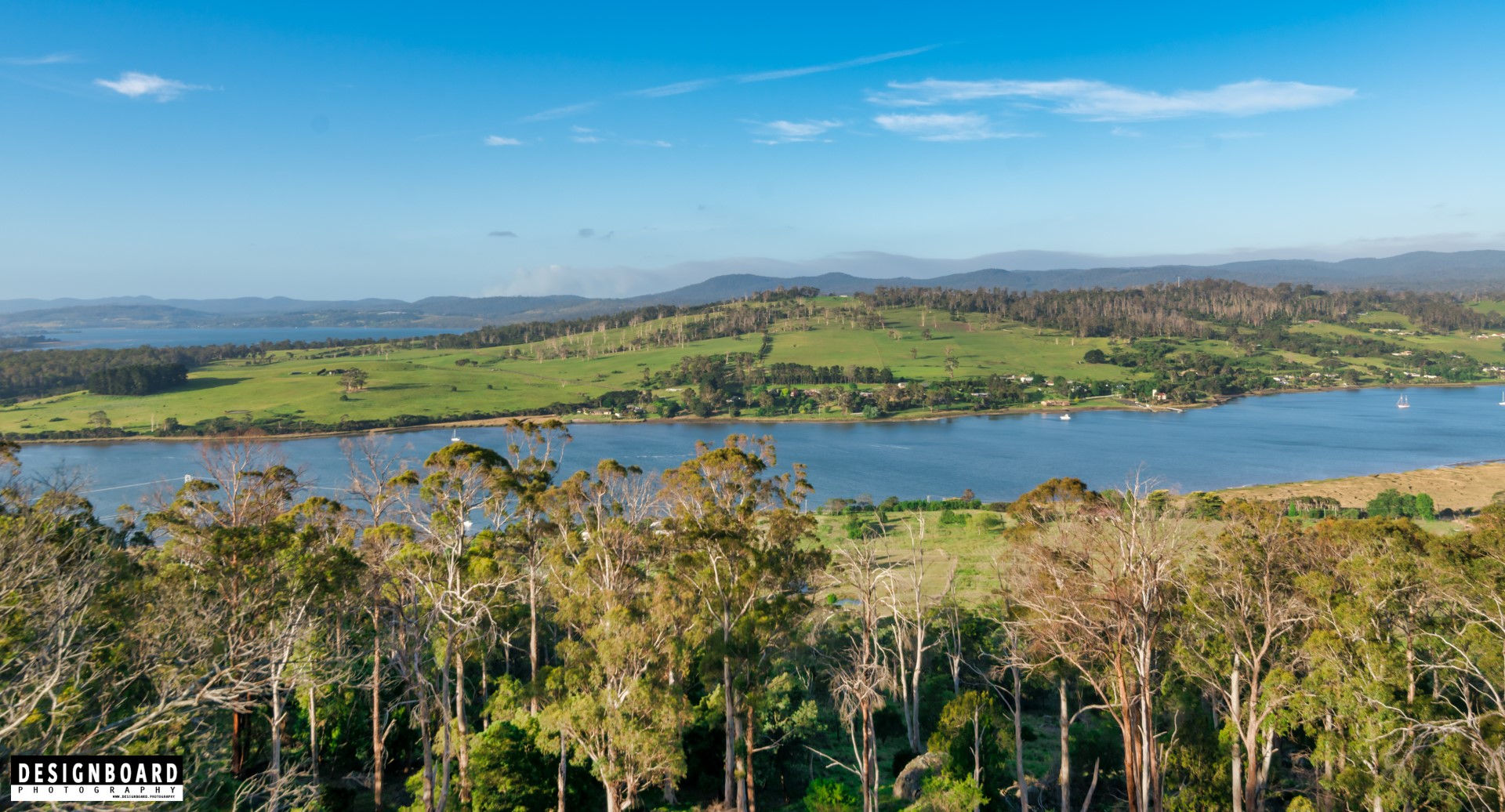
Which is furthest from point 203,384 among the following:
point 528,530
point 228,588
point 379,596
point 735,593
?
point 735,593

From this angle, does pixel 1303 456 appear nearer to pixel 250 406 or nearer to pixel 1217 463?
pixel 1217 463

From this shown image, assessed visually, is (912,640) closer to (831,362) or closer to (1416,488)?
(1416,488)

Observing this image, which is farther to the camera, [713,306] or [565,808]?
[713,306]

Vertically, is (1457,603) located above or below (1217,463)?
above

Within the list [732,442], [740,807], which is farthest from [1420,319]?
[740,807]

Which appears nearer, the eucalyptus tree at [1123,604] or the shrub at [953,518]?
the eucalyptus tree at [1123,604]

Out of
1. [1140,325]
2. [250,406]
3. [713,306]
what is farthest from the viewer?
[713,306]

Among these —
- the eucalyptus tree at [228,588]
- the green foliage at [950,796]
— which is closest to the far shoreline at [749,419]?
the eucalyptus tree at [228,588]

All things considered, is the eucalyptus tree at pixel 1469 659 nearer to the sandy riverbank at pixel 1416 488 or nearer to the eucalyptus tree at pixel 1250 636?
the eucalyptus tree at pixel 1250 636
